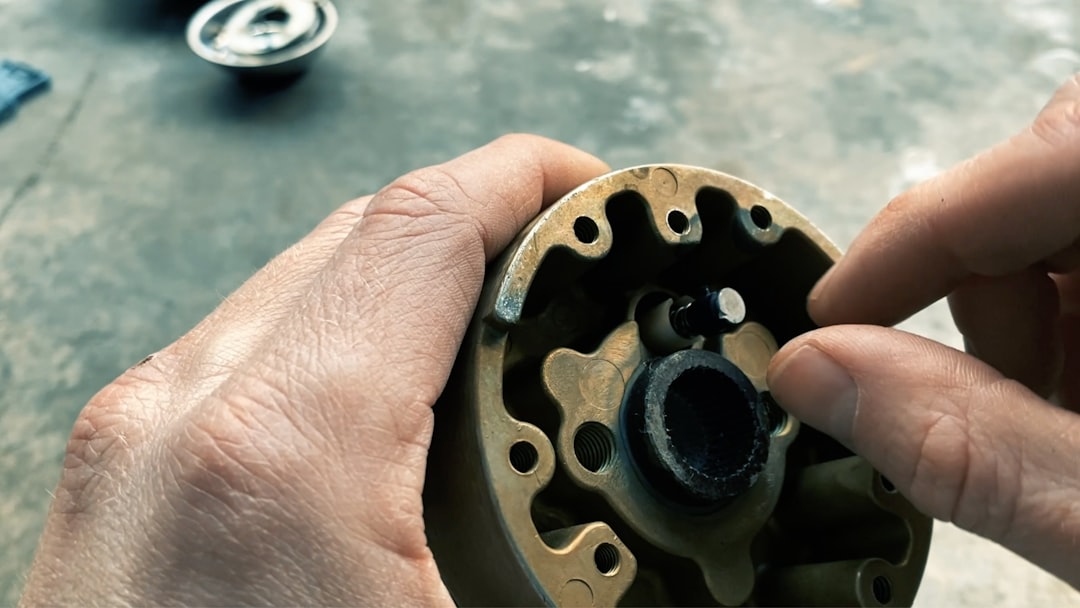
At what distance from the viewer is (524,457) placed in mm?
1042

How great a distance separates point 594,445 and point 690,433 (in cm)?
17

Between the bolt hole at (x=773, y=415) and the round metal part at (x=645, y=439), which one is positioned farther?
the bolt hole at (x=773, y=415)

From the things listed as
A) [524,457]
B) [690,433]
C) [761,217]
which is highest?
[761,217]

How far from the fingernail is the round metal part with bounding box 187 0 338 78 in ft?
6.99

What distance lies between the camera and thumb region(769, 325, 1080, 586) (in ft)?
3.03

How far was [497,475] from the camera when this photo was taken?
999 millimetres

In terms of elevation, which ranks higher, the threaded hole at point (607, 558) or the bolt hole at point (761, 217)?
→ the bolt hole at point (761, 217)

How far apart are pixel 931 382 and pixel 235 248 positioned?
6.44 ft

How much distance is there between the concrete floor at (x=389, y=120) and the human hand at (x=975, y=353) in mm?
855

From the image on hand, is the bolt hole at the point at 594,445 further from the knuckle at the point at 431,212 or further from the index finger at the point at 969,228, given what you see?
the index finger at the point at 969,228

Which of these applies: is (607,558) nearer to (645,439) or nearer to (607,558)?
(607,558)

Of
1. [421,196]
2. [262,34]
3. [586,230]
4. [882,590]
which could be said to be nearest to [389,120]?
[262,34]

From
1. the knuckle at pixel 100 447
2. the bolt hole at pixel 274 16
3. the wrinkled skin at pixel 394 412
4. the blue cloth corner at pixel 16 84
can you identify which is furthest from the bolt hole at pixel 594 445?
the blue cloth corner at pixel 16 84

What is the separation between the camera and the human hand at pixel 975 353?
942 mm
